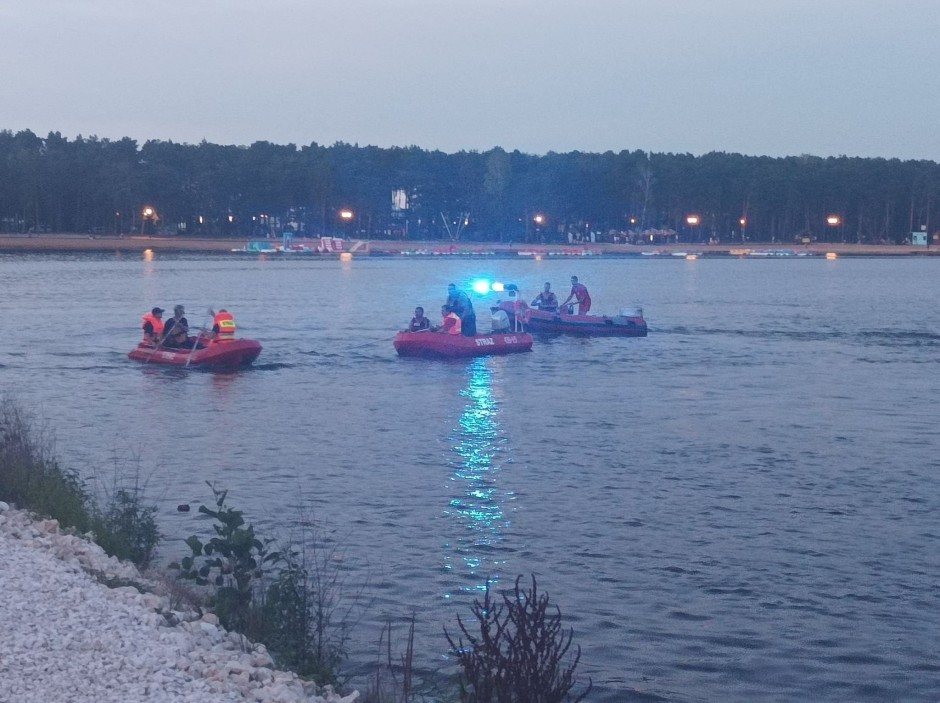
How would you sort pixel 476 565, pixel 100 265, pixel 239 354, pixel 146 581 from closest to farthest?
pixel 146 581 → pixel 476 565 → pixel 239 354 → pixel 100 265

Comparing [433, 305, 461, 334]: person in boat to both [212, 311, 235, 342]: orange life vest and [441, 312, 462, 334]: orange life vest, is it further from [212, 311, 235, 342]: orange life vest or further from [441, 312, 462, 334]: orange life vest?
[212, 311, 235, 342]: orange life vest

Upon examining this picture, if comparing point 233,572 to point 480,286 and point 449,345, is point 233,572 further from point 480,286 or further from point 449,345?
point 449,345

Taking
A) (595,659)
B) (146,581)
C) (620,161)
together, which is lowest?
(595,659)

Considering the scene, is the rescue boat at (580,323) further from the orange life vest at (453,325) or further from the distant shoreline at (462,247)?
the distant shoreline at (462,247)

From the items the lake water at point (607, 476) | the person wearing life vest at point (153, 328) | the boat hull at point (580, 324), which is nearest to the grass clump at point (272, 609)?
the lake water at point (607, 476)

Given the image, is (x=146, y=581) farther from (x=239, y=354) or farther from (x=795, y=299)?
(x=795, y=299)

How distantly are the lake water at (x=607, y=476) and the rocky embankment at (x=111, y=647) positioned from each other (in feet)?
6.46

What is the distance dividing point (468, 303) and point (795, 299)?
125 ft

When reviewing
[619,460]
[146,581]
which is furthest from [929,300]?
[146,581]

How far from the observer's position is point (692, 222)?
148 m

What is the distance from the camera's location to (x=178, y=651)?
7309 mm

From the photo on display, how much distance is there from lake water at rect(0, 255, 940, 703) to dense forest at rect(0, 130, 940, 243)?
→ 88.7 meters

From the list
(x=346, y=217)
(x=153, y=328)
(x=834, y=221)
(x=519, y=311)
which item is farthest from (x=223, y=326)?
(x=834, y=221)

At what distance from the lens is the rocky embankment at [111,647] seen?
6.56 metres
